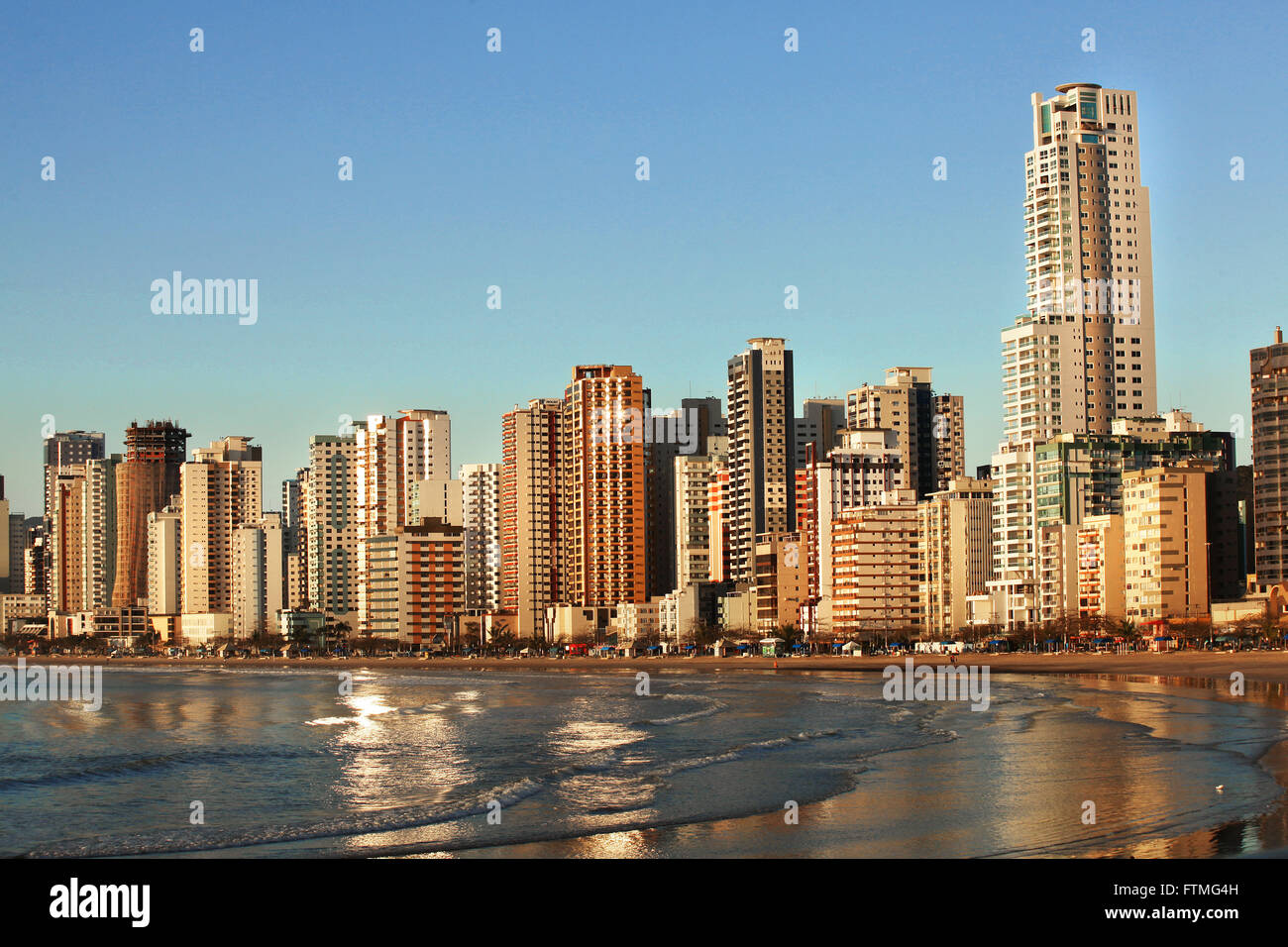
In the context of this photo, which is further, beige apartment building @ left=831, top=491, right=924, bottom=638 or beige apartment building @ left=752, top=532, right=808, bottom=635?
beige apartment building @ left=752, top=532, right=808, bottom=635

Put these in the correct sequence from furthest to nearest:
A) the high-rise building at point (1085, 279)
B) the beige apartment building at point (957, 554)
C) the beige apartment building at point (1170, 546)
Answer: the high-rise building at point (1085, 279) → the beige apartment building at point (957, 554) → the beige apartment building at point (1170, 546)

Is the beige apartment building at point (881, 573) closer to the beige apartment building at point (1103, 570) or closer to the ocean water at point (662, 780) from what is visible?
the beige apartment building at point (1103, 570)

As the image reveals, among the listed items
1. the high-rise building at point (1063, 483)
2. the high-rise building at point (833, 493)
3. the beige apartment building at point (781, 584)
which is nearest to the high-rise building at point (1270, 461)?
the high-rise building at point (1063, 483)

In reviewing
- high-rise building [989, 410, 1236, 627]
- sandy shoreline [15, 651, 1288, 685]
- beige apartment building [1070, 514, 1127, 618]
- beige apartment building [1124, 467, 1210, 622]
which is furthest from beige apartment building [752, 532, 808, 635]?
beige apartment building [1124, 467, 1210, 622]

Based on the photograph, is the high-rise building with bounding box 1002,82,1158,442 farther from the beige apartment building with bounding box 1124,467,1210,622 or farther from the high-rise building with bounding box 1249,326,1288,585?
the beige apartment building with bounding box 1124,467,1210,622

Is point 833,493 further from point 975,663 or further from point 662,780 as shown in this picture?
point 662,780
